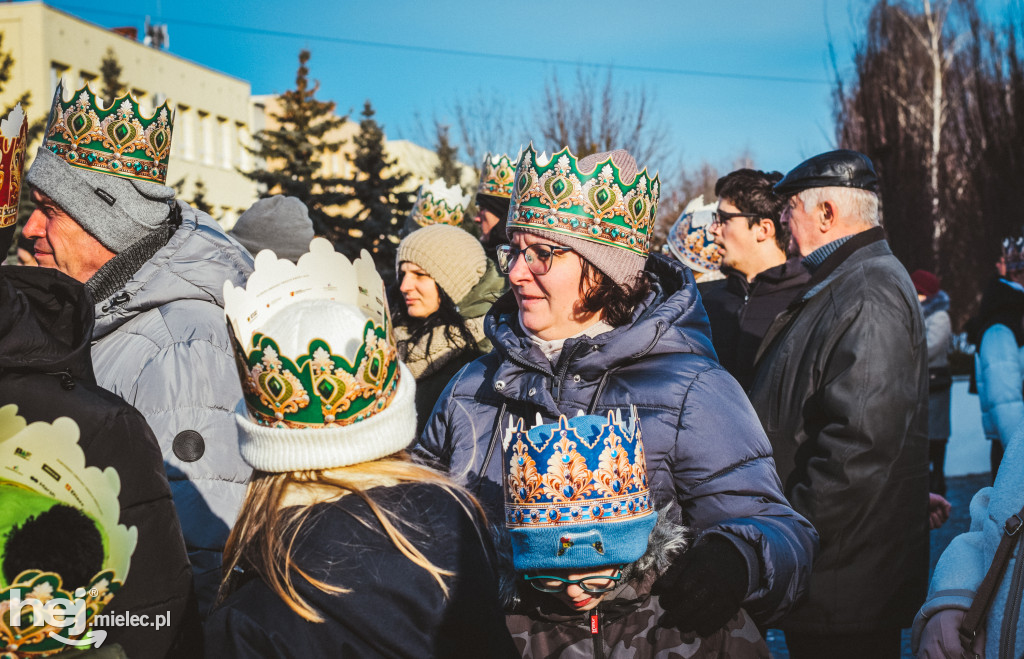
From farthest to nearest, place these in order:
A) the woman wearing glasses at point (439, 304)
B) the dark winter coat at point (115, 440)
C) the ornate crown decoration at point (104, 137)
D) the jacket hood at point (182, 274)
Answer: the woman wearing glasses at point (439, 304) → the ornate crown decoration at point (104, 137) → the jacket hood at point (182, 274) → the dark winter coat at point (115, 440)

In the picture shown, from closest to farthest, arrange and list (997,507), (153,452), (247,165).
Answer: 1. (153,452)
2. (997,507)
3. (247,165)

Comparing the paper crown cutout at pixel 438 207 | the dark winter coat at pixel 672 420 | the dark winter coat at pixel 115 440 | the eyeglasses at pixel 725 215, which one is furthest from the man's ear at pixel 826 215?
the paper crown cutout at pixel 438 207

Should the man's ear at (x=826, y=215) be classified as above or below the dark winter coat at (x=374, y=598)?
above

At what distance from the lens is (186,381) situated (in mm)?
2992

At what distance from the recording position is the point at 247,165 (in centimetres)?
4025

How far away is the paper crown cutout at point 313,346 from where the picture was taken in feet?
6.11

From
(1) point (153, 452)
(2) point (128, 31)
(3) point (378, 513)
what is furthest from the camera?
(2) point (128, 31)

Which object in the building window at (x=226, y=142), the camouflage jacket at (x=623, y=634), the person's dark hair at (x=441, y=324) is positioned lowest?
the camouflage jacket at (x=623, y=634)

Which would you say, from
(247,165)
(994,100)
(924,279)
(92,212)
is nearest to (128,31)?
(247,165)

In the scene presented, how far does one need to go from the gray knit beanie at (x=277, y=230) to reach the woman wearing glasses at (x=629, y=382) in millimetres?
2676

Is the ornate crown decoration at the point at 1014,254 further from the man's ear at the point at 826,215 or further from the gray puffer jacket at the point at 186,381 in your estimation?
the gray puffer jacket at the point at 186,381

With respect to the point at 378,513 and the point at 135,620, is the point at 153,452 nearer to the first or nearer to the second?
the point at 135,620

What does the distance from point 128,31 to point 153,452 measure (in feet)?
130

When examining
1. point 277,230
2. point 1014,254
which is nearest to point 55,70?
point 277,230
